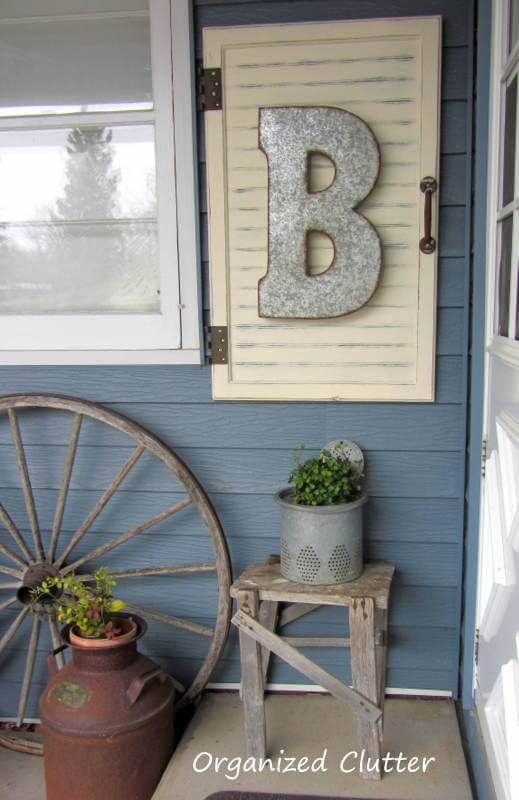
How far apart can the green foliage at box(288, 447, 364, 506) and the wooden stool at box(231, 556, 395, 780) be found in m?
0.21

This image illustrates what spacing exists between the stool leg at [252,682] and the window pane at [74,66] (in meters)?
1.36

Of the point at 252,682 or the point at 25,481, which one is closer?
the point at 252,682

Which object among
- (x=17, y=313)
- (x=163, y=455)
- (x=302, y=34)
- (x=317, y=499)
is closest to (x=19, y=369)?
(x=17, y=313)

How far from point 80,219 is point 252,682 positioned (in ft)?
4.40

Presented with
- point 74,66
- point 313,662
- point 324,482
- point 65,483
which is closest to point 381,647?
point 313,662

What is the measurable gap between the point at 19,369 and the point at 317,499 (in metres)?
0.98

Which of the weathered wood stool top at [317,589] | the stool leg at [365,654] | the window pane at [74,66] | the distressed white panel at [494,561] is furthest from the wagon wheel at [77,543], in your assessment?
the window pane at [74,66]

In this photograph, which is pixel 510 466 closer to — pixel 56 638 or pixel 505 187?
pixel 505 187

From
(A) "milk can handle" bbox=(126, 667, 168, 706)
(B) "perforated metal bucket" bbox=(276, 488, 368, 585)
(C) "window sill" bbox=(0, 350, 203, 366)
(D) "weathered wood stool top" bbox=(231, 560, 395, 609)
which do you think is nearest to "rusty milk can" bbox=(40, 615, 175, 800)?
(A) "milk can handle" bbox=(126, 667, 168, 706)

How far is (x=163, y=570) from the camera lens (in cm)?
222

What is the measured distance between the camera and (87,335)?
7.18 ft

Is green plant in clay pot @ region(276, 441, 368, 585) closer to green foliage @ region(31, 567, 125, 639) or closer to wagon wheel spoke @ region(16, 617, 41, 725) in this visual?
green foliage @ region(31, 567, 125, 639)

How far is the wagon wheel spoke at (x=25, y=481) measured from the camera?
2.19 meters

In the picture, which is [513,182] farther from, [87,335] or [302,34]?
[87,335]
